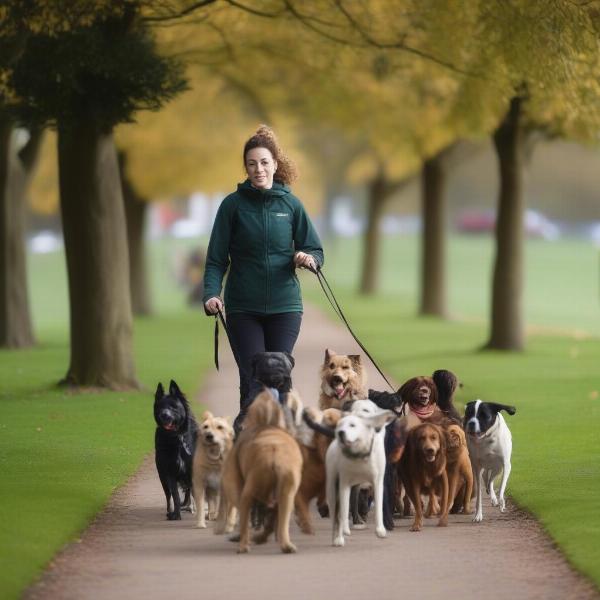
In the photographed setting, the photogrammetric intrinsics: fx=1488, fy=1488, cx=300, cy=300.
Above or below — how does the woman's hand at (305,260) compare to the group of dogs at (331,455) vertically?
above

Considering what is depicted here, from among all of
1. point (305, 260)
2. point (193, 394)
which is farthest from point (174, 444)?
point (193, 394)

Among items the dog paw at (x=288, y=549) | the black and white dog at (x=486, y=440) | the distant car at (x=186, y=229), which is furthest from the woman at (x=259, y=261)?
the distant car at (x=186, y=229)

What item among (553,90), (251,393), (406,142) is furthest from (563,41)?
(406,142)

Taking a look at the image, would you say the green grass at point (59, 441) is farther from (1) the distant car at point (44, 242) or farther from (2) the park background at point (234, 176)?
(1) the distant car at point (44, 242)

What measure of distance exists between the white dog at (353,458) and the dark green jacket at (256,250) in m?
1.55

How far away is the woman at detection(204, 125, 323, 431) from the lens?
10781 millimetres

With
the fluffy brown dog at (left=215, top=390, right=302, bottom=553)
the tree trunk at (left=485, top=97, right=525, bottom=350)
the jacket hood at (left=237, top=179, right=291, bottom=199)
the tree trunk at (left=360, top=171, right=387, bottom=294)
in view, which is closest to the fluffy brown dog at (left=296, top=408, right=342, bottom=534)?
the fluffy brown dog at (left=215, top=390, right=302, bottom=553)

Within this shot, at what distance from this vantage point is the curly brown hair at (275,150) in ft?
35.0

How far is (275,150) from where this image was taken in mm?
10820

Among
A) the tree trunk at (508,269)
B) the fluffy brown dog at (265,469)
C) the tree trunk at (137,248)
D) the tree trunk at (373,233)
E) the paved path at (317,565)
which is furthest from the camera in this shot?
the tree trunk at (373,233)

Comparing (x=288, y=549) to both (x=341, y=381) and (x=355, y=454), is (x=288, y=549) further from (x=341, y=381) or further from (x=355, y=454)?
(x=341, y=381)

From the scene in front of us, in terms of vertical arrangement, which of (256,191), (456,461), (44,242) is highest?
(44,242)

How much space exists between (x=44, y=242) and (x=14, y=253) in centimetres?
7072

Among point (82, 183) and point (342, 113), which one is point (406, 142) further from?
point (82, 183)
